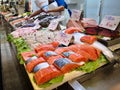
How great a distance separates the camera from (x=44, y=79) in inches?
42.1

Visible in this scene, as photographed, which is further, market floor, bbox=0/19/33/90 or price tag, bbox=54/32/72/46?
market floor, bbox=0/19/33/90

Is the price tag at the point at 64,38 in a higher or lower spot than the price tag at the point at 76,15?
lower

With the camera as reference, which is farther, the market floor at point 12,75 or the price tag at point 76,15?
the market floor at point 12,75

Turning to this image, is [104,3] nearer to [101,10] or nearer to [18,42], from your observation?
[101,10]

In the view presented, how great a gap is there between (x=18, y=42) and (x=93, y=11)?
140 inches

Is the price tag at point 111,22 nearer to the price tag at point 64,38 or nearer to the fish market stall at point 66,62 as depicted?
the fish market stall at point 66,62

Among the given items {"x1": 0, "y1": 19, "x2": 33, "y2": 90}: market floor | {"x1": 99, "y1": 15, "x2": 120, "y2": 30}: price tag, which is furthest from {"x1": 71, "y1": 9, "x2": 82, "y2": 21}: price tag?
{"x1": 0, "y1": 19, "x2": 33, "y2": 90}: market floor

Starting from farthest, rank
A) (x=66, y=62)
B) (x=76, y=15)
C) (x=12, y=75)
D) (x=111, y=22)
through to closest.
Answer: (x=12, y=75) → (x=76, y=15) → (x=111, y=22) → (x=66, y=62)

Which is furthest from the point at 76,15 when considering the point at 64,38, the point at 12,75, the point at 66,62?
the point at 12,75

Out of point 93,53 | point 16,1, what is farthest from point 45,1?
point 16,1

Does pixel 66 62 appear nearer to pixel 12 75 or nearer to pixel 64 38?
pixel 64 38

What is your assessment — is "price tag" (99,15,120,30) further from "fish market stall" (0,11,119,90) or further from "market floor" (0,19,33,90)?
"market floor" (0,19,33,90)

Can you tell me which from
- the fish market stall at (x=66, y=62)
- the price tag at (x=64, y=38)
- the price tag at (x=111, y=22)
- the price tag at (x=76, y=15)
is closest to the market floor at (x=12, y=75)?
the price tag at (x=64, y=38)

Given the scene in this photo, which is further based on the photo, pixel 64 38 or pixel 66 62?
pixel 64 38
